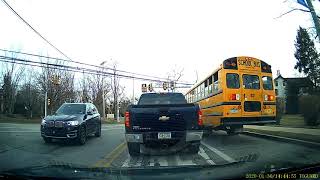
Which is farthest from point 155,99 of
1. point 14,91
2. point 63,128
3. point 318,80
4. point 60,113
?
point 14,91

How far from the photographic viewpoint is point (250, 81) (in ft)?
51.8

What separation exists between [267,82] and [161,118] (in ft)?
24.9

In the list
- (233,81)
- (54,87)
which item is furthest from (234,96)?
(54,87)

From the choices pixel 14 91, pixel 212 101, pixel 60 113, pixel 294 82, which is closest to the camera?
pixel 60 113

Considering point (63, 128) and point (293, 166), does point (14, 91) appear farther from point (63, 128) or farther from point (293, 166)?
point (293, 166)

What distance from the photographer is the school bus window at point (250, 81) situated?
51.4ft

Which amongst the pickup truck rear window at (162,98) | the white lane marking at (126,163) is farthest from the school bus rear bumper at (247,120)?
the white lane marking at (126,163)

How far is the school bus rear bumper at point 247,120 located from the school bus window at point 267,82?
1.27m

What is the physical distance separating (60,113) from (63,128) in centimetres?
184

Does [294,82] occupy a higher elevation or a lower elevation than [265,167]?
higher

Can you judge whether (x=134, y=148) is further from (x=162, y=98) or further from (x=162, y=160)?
(x=162, y=98)

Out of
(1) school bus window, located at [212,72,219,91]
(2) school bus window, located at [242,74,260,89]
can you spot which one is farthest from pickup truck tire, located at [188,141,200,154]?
(2) school bus window, located at [242,74,260,89]

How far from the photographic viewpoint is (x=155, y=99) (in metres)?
13.4

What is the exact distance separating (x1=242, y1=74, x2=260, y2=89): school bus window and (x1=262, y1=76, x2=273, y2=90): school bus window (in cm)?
33
